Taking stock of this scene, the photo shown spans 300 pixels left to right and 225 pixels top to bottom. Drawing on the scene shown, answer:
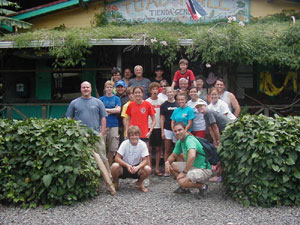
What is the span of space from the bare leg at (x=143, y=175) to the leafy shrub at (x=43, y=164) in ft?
2.72

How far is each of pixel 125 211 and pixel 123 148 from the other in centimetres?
114

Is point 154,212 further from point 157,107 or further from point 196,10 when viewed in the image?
point 196,10

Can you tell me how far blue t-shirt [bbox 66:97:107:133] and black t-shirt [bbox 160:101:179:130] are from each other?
1271 mm

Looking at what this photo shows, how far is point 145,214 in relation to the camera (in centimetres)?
479

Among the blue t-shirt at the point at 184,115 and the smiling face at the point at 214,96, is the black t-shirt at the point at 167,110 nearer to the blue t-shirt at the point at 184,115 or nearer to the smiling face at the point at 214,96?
the blue t-shirt at the point at 184,115

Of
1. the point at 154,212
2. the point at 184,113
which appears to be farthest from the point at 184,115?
the point at 154,212

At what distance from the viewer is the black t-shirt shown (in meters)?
6.76

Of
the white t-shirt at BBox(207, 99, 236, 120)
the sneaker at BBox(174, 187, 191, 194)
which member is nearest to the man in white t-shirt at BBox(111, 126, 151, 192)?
the sneaker at BBox(174, 187, 191, 194)

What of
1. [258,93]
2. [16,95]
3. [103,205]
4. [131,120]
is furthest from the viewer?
[16,95]

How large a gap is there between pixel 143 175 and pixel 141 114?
1247 mm

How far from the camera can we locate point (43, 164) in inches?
197

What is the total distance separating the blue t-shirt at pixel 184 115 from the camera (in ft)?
20.8

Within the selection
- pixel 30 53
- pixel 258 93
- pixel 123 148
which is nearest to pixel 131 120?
pixel 123 148

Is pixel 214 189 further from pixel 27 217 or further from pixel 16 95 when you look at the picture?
pixel 16 95
